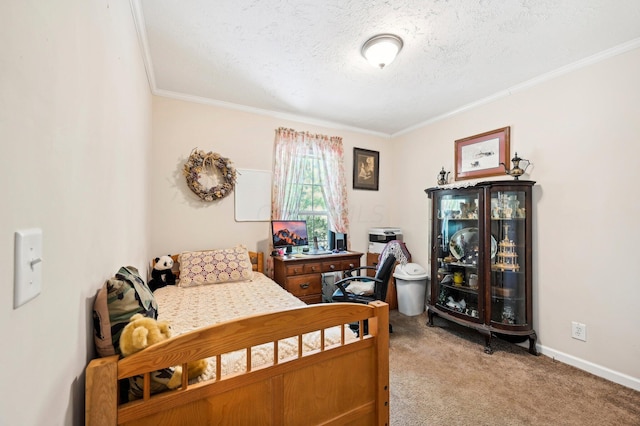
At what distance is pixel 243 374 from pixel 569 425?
2.05 meters

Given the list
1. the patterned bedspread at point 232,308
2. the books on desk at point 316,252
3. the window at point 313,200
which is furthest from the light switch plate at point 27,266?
the window at point 313,200

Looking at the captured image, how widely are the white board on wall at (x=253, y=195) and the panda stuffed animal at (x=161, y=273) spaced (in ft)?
2.88

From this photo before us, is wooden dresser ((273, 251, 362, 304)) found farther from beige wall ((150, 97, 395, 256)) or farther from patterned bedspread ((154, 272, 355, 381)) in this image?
beige wall ((150, 97, 395, 256))

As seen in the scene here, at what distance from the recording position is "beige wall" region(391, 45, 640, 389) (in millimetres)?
2002

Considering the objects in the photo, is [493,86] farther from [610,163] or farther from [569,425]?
[569,425]

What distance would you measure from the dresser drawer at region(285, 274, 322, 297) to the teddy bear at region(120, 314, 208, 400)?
1.96 metres

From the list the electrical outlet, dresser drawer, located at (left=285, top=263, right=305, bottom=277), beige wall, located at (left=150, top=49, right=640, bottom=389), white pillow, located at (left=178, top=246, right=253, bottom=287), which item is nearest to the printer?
beige wall, located at (left=150, top=49, right=640, bottom=389)

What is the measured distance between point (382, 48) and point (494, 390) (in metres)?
2.67

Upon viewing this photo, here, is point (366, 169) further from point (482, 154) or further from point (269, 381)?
point (269, 381)

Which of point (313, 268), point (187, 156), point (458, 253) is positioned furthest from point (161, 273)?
point (458, 253)

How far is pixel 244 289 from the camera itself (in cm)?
232

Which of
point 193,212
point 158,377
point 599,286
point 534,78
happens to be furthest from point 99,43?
point 599,286

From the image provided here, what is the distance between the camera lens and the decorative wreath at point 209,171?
112 inches

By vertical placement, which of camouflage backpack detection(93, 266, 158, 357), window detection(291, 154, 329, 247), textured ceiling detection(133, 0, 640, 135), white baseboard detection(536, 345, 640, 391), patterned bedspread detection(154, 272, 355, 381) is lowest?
white baseboard detection(536, 345, 640, 391)
